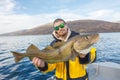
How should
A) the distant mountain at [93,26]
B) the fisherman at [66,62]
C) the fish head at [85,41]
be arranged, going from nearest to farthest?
the fish head at [85,41], the fisherman at [66,62], the distant mountain at [93,26]

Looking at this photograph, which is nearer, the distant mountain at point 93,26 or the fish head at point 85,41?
the fish head at point 85,41

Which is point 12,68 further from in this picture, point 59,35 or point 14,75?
point 59,35

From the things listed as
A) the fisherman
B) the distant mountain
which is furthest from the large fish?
the distant mountain

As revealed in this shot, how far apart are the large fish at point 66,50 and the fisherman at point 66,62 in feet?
0.61

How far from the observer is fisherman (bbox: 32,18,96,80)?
199 inches

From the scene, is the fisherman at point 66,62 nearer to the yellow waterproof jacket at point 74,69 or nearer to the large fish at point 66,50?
the yellow waterproof jacket at point 74,69

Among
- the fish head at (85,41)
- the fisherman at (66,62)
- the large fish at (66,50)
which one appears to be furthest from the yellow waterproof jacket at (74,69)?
the fish head at (85,41)

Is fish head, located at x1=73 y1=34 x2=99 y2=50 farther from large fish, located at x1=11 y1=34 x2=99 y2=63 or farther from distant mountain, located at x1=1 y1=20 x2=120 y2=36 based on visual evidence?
distant mountain, located at x1=1 y1=20 x2=120 y2=36

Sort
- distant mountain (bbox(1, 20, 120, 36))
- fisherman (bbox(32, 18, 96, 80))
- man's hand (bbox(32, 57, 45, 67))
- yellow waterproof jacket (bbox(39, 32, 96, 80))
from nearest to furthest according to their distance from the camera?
man's hand (bbox(32, 57, 45, 67))
fisherman (bbox(32, 18, 96, 80))
yellow waterproof jacket (bbox(39, 32, 96, 80))
distant mountain (bbox(1, 20, 120, 36))

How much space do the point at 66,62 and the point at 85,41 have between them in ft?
4.37

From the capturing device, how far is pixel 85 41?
4.20 metres

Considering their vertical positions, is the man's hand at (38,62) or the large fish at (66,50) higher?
the large fish at (66,50)

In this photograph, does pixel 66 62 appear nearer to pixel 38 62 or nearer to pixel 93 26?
pixel 38 62

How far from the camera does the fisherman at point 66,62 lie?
16.5 ft
